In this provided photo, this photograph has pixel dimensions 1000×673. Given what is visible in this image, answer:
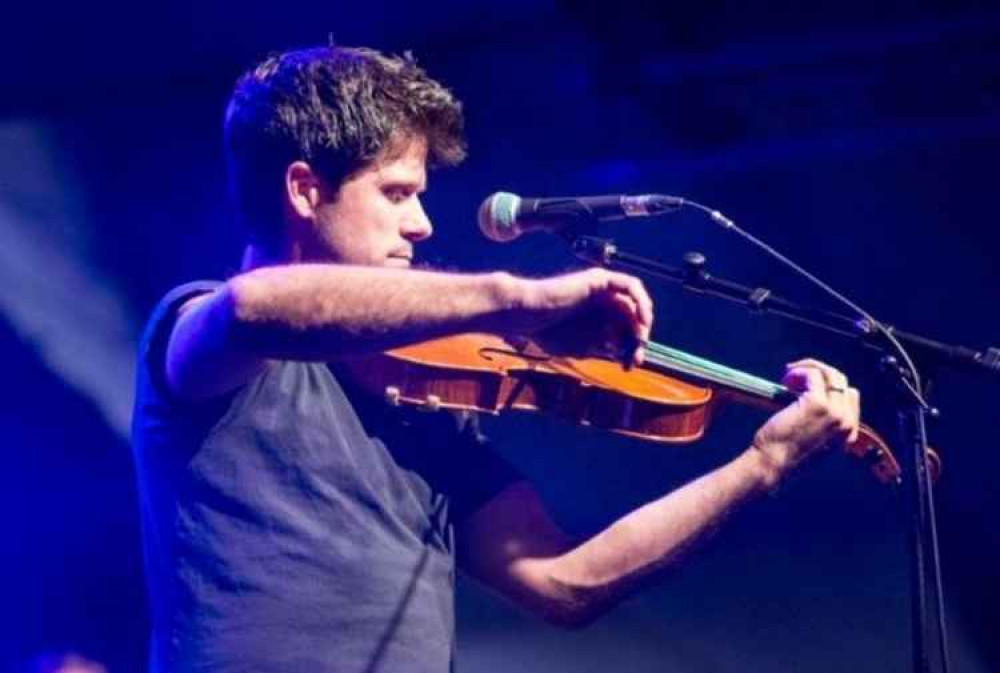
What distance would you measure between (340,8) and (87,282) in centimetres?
128

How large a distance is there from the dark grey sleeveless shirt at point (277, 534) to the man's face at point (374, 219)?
8.6 inches

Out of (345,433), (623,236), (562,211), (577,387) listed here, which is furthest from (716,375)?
(623,236)

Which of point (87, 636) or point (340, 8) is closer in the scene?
point (87, 636)

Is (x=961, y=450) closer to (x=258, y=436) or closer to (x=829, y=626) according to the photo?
(x=829, y=626)

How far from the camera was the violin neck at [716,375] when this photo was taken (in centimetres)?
228

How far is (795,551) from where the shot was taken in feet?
12.5

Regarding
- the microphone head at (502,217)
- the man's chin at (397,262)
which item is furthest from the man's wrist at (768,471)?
the man's chin at (397,262)

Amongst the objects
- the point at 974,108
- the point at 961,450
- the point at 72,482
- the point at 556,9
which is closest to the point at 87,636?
the point at 72,482

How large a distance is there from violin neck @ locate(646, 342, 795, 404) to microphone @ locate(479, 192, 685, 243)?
266 mm

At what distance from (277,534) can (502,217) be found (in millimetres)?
713

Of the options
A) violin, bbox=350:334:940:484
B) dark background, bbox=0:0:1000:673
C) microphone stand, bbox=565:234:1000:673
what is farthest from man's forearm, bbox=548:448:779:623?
dark background, bbox=0:0:1000:673

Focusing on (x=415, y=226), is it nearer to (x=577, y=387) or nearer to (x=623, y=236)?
Result: (x=577, y=387)

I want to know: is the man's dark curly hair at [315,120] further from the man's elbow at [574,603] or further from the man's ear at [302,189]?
the man's elbow at [574,603]

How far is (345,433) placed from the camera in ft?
6.48
